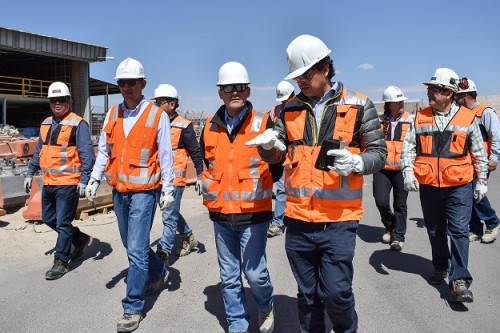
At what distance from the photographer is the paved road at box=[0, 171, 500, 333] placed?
3.64 m

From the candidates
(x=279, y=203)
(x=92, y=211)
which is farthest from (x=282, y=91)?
(x=92, y=211)

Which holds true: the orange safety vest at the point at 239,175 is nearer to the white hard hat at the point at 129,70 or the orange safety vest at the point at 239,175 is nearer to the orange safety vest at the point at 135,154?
the orange safety vest at the point at 135,154

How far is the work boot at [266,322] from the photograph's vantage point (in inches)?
133

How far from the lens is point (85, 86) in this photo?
24.5 metres

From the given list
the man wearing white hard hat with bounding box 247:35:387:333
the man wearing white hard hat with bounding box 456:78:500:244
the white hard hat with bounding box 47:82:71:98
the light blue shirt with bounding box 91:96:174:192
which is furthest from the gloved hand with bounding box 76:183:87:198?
the man wearing white hard hat with bounding box 456:78:500:244

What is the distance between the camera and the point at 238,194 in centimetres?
323

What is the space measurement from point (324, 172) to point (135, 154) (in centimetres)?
183

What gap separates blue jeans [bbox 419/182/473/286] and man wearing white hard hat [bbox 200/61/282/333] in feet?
6.30

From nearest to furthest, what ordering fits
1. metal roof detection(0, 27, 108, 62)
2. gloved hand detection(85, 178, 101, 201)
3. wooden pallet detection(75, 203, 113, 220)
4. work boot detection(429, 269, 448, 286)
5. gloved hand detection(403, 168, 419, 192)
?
gloved hand detection(85, 178, 101, 201) → gloved hand detection(403, 168, 419, 192) → work boot detection(429, 269, 448, 286) → wooden pallet detection(75, 203, 113, 220) → metal roof detection(0, 27, 108, 62)

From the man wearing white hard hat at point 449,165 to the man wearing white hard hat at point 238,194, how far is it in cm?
178

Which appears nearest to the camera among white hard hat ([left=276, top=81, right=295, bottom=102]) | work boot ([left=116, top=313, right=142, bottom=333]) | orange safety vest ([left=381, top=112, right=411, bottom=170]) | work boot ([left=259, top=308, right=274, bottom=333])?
work boot ([left=259, top=308, right=274, bottom=333])

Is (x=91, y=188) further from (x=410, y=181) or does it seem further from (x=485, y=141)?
(x=485, y=141)

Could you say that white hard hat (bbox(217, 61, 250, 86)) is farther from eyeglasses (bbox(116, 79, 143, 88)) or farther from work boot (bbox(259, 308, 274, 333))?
work boot (bbox(259, 308, 274, 333))

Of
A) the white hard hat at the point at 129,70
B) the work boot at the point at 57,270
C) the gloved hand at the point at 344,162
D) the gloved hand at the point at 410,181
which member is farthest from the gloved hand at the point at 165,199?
the gloved hand at the point at 410,181
